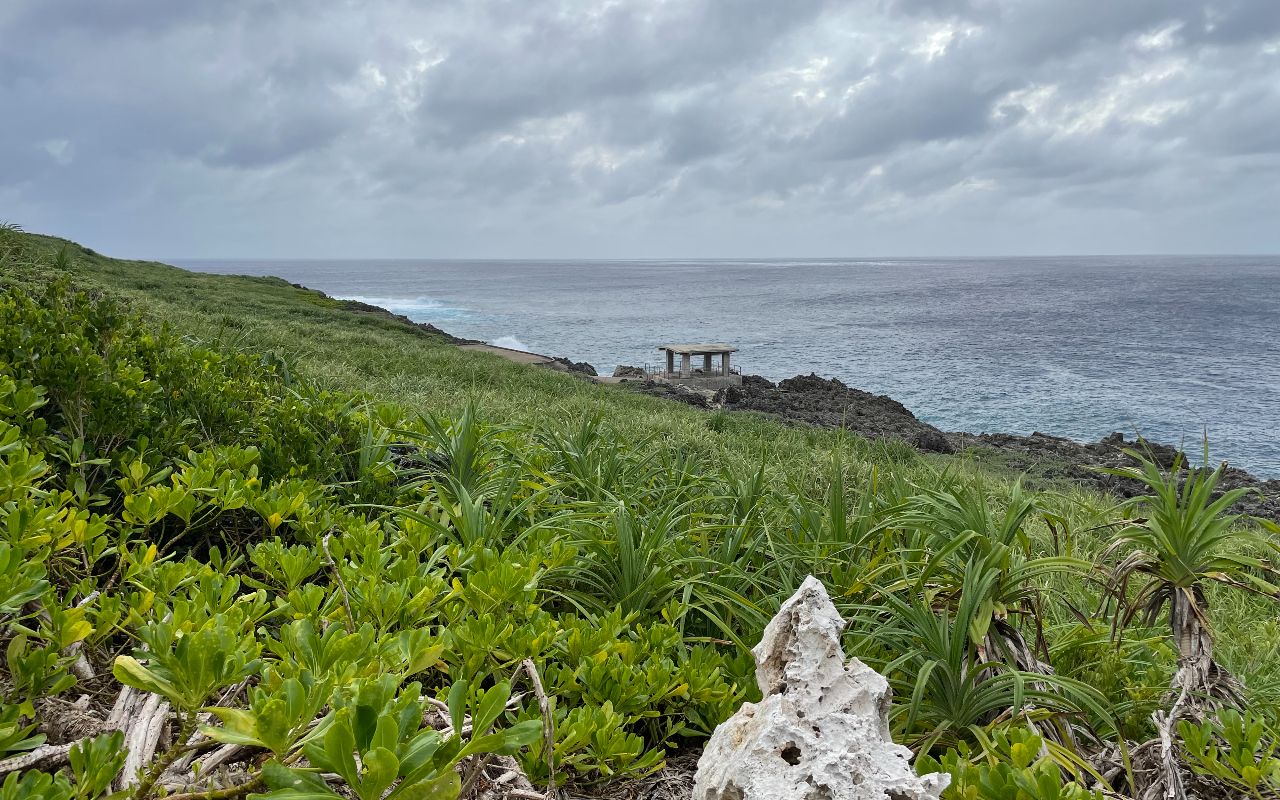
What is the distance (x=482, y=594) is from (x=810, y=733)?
0.84 m

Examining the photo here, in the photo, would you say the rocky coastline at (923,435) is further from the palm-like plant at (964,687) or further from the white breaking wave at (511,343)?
the white breaking wave at (511,343)

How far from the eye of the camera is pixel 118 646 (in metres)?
1.90

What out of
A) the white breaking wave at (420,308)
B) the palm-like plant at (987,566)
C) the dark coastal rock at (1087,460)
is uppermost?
the palm-like plant at (987,566)

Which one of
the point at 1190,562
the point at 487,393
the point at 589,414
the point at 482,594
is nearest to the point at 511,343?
the point at 487,393

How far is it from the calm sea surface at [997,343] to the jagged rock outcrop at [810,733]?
2.32m

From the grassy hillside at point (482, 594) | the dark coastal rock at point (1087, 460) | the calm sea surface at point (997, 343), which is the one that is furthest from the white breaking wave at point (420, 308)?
the grassy hillside at point (482, 594)

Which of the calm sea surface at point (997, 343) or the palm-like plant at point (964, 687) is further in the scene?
the calm sea surface at point (997, 343)

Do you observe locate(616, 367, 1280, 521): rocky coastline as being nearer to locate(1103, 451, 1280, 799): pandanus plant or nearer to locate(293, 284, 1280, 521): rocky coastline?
locate(293, 284, 1280, 521): rocky coastline

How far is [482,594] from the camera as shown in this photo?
1.83 meters

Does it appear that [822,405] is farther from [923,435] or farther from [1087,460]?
[1087,460]

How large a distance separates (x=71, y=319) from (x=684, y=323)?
74575 millimetres

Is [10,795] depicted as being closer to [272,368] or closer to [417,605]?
[417,605]

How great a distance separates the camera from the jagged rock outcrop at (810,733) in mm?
1468

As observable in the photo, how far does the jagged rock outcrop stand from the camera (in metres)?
1.47
